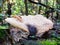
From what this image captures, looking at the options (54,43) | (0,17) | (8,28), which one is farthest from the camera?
(0,17)

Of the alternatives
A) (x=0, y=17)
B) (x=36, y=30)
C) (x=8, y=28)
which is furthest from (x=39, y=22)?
(x=0, y=17)

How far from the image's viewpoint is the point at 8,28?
0.93 metres

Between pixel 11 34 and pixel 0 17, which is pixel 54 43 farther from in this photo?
pixel 0 17

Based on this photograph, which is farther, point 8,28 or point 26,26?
point 8,28

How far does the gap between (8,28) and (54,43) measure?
235 millimetres

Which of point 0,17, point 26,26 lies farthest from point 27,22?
point 0,17

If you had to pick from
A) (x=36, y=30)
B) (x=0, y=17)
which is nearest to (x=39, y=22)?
(x=36, y=30)

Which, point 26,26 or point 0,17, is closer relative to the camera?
point 26,26

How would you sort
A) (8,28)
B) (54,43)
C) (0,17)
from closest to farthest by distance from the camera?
(54,43), (8,28), (0,17)

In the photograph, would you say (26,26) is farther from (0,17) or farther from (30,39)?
(0,17)

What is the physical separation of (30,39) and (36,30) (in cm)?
6

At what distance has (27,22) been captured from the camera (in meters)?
0.85

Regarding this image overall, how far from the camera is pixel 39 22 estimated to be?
2.87ft

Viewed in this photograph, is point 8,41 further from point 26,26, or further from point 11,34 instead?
point 26,26
